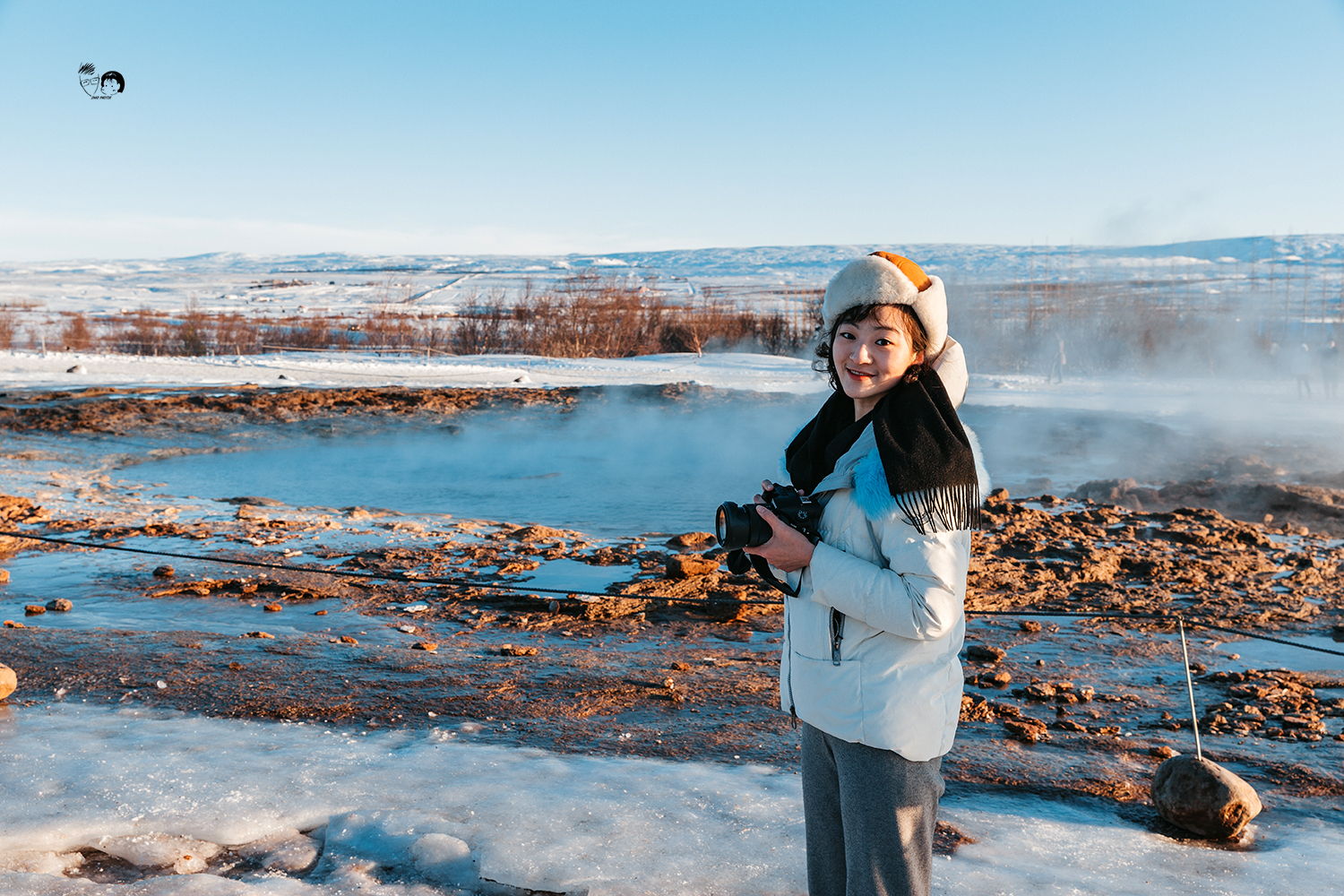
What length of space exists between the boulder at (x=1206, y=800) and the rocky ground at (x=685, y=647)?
160 mm

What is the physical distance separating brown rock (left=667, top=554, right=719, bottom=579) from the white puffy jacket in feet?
15.1

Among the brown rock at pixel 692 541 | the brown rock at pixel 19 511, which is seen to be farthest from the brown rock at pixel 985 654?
the brown rock at pixel 19 511

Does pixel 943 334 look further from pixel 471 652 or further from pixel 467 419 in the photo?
pixel 467 419

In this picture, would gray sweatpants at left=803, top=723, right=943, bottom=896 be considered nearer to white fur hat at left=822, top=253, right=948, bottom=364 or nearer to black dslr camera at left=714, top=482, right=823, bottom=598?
black dslr camera at left=714, top=482, right=823, bottom=598

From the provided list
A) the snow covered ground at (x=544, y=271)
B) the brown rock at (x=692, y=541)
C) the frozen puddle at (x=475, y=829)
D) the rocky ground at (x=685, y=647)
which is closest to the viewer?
the frozen puddle at (x=475, y=829)

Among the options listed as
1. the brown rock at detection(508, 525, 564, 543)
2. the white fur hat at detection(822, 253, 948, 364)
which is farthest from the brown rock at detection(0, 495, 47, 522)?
the white fur hat at detection(822, 253, 948, 364)

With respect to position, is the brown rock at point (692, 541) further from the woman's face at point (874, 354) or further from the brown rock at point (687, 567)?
the woman's face at point (874, 354)

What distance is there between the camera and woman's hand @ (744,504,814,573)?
5.44 ft

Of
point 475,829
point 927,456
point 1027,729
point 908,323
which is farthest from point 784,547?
point 1027,729

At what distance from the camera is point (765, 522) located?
168 cm

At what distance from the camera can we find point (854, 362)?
1.70m

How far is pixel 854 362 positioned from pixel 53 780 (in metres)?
2.96

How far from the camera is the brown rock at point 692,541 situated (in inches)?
289

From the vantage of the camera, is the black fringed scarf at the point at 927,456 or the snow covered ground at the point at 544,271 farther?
the snow covered ground at the point at 544,271
